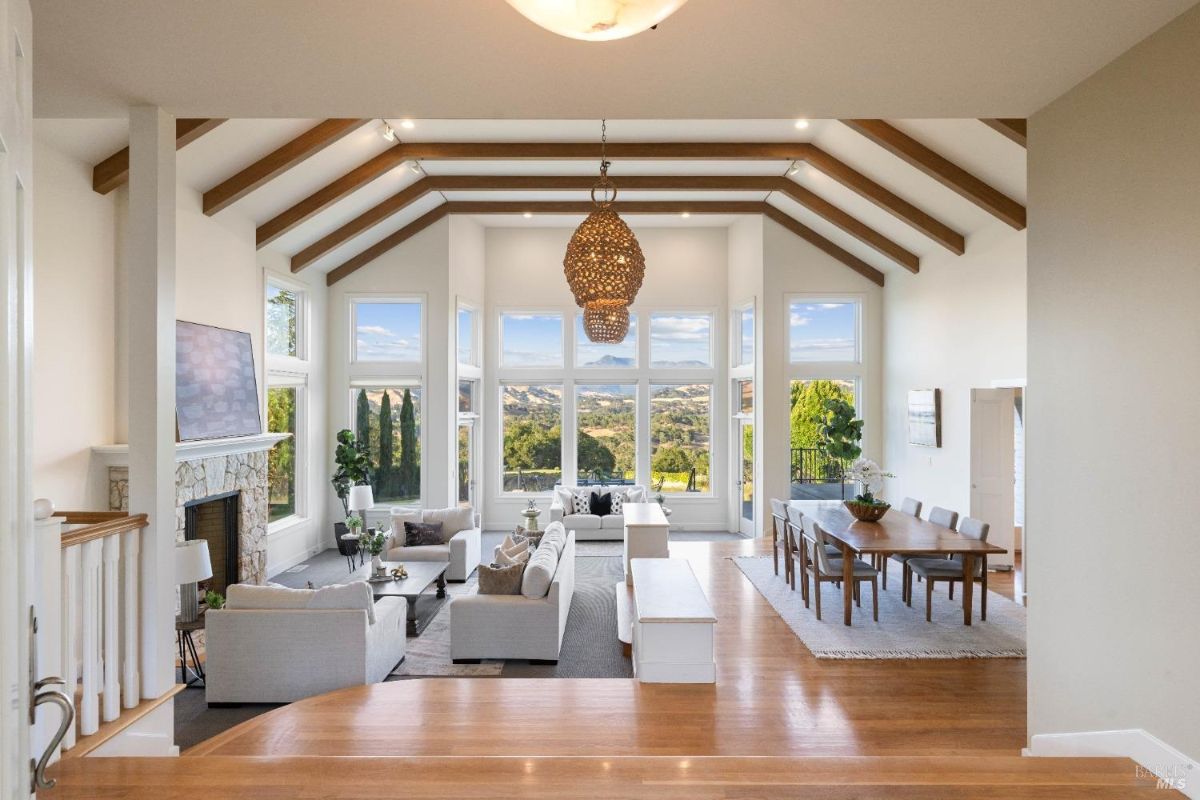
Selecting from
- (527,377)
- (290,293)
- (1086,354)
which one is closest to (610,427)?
(527,377)

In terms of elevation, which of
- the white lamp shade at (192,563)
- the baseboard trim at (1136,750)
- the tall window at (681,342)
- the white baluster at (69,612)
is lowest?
the baseboard trim at (1136,750)

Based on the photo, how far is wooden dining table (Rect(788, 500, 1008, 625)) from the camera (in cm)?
512

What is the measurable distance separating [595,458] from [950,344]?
5560 millimetres

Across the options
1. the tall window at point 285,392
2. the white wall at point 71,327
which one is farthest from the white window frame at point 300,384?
the white wall at point 71,327

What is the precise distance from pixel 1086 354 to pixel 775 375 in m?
7.43

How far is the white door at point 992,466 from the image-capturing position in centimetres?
773

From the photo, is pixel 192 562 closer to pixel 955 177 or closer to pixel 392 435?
pixel 392 435

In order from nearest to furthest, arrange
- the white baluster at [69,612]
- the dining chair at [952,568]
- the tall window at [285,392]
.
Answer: the white baluster at [69,612], the dining chair at [952,568], the tall window at [285,392]

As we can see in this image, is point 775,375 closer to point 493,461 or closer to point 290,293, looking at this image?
→ point 493,461

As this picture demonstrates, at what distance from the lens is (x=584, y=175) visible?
8.96 meters

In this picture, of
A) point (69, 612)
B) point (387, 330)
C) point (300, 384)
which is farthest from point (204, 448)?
point (69, 612)

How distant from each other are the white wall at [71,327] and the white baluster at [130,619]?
8.97ft

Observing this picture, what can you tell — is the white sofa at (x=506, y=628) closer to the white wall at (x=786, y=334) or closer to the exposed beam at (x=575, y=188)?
the white wall at (x=786, y=334)

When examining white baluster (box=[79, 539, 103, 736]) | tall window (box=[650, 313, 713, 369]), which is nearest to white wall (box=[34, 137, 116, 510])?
white baluster (box=[79, 539, 103, 736])
